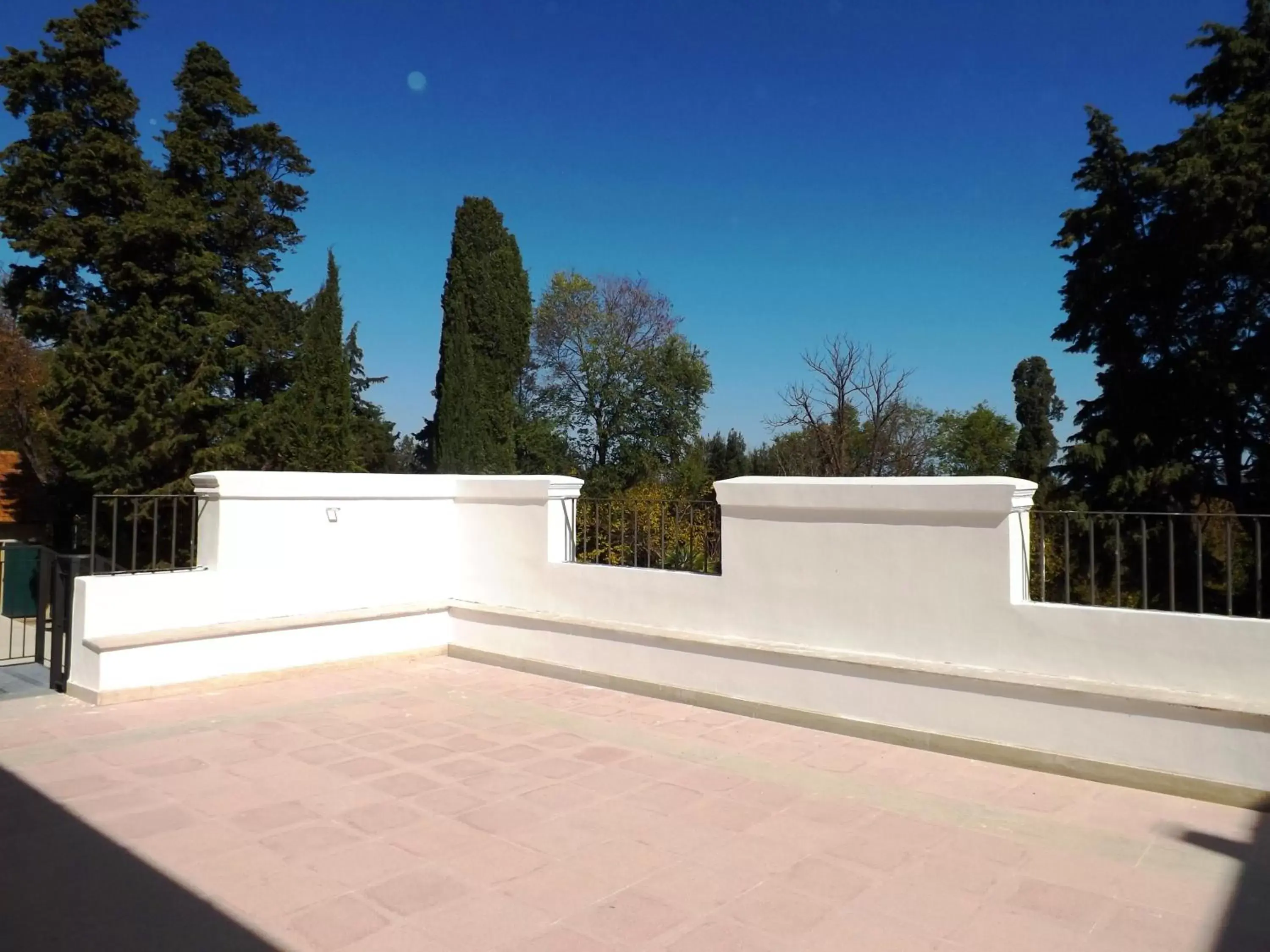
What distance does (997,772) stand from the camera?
4.92m

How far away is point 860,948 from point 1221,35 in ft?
72.3

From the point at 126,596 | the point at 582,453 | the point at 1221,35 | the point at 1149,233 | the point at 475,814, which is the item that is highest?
the point at 1221,35

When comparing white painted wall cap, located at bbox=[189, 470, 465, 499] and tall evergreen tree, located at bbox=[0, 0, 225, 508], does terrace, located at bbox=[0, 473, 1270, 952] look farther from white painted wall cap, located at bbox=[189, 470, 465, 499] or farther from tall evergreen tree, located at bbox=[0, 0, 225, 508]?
tall evergreen tree, located at bbox=[0, 0, 225, 508]

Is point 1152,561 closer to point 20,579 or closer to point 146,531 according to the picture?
point 20,579

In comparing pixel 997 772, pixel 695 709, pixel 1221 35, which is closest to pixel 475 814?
pixel 695 709

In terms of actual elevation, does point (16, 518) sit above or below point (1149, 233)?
below

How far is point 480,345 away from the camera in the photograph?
2177cm

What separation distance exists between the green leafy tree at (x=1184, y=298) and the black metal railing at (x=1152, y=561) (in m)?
1.87

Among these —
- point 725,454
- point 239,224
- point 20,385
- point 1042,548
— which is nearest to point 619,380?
point 725,454

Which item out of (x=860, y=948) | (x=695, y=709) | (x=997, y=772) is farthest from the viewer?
(x=695, y=709)

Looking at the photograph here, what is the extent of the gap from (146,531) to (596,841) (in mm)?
14090

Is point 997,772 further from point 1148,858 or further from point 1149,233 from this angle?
point 1149,233

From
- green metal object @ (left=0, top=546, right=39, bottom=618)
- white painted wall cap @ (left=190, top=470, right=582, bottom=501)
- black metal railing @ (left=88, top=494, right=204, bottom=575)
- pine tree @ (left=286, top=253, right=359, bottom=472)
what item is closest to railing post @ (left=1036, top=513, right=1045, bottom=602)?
white painted wall cap @ (left=190, top=470, right=582, bottom=501)

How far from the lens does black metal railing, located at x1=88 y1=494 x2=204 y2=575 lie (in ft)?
21.2
